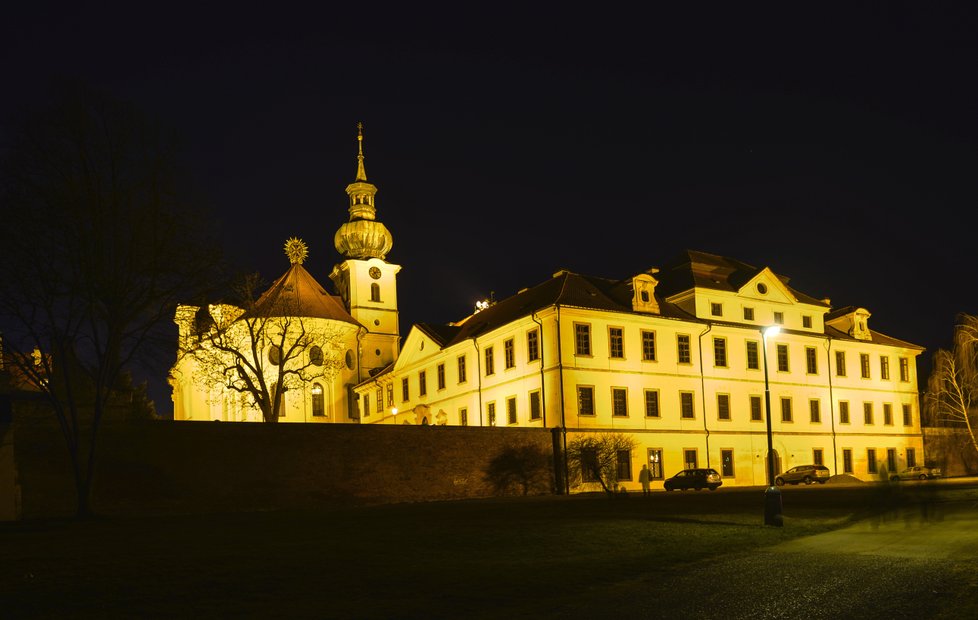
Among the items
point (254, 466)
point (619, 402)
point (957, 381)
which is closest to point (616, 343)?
point (619, 402)

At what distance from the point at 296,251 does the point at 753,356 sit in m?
35.7

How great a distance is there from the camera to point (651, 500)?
33688 millimetres

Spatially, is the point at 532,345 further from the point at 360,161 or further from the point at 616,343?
the point at 360,161

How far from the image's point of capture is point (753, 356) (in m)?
54.4

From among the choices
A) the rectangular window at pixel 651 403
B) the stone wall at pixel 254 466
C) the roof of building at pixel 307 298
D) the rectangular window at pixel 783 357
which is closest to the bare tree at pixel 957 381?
the rectangular window at pixel 783 357

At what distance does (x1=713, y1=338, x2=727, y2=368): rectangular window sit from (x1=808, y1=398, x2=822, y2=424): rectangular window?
7.38 m

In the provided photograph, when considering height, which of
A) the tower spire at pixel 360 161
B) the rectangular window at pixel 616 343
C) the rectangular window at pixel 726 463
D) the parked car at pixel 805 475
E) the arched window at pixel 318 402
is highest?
the tower spire at pixel 360 161

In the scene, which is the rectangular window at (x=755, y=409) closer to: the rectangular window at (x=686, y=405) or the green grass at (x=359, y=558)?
the rectangular window at (x=686, y=405)

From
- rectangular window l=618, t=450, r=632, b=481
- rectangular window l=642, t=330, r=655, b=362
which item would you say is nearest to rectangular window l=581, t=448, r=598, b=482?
rectangular window l=618, t=450, r=632, b=481

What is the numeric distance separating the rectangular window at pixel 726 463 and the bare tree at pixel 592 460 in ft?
30.1

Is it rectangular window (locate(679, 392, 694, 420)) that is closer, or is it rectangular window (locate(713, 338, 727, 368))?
rectangular window (locate(679, 392, 694, 420))

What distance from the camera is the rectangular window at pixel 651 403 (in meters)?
49.5

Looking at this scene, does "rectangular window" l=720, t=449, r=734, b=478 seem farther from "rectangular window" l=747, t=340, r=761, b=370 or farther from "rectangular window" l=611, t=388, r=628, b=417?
"rectangular window" l=611, t=388, r=628, b=417

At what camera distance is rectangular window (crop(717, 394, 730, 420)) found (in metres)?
52.3
